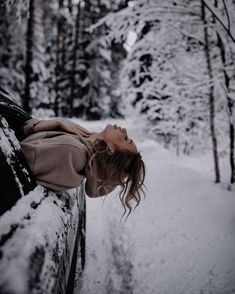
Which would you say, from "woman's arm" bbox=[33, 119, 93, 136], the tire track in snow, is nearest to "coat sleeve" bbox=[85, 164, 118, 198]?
"woman's arm" bbox=[33, 119, 93, 136]

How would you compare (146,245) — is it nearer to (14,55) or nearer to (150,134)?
(150,134)

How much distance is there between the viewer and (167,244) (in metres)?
3.54

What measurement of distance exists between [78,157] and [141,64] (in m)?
6.74

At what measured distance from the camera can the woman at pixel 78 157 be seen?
1.71 meters

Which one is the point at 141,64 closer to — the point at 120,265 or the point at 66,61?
the point at 120,265

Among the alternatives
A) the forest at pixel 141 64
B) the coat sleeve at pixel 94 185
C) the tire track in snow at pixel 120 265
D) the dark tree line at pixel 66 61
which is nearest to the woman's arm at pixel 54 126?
the coat sleeve at pixel 94 185

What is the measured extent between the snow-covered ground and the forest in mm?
1255

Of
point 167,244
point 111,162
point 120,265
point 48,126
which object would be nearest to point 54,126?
point 48,126

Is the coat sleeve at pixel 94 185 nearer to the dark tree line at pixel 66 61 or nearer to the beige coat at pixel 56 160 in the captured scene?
the beige coat at pixel 56 160

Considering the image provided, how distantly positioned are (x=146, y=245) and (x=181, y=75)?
3.76m

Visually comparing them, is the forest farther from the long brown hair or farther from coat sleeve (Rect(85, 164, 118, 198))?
coat sleeve (Rect(85, 164, 118, 198))

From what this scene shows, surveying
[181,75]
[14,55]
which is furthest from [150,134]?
[14,55]

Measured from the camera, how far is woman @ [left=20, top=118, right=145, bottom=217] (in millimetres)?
1708

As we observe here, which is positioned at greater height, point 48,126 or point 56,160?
point 48,126
